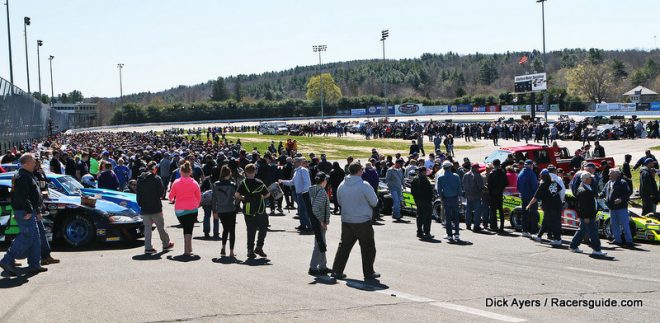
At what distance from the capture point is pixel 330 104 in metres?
137

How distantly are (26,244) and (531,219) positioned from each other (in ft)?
31.9

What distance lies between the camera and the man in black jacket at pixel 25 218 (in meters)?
10.1

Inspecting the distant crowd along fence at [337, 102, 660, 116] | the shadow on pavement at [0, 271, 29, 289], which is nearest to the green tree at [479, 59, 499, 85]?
the distant crowd along fence at [337, 102, 660, 116]

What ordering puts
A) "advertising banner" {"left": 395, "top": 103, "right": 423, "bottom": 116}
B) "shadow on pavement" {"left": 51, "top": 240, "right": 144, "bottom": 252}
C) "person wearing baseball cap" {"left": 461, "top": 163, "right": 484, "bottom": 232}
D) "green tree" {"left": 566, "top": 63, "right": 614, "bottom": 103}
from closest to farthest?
"shadow on pavement" {"left": 51, "top": 240, "right": 144, "bottom": 252}, "person wearing baseball cap" {"left": 461, "top": 163, "right": 484, "bottom": 232}, "advertising banner" {"left": 395, "top": 103, "right": 423, "bottom": 116}, "green tree" {"left": 566, "top": 63, "right": 614, "bottom": 103}

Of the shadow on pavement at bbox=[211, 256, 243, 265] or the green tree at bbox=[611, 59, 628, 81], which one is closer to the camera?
the shadow on pavement at bbox=[211, 256, 243, 265]

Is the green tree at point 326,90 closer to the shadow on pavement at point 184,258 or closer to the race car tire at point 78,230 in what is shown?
the race car tire at point 78,230

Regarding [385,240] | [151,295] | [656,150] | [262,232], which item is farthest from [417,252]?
[656,150]

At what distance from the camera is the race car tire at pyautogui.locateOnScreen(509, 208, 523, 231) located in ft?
52.7

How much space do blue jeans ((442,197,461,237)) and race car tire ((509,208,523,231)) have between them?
86.3 inches

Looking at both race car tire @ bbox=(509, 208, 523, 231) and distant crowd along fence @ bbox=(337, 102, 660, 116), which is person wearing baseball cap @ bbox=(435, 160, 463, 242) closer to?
race car tire @ bbox=(509, 208, 523, 231)

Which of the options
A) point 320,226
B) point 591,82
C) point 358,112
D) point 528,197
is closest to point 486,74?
point 591,82

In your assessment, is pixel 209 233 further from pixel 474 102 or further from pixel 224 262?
pixel 474 102

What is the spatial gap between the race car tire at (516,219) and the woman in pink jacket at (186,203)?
7.50 meters

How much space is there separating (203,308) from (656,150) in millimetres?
38142
